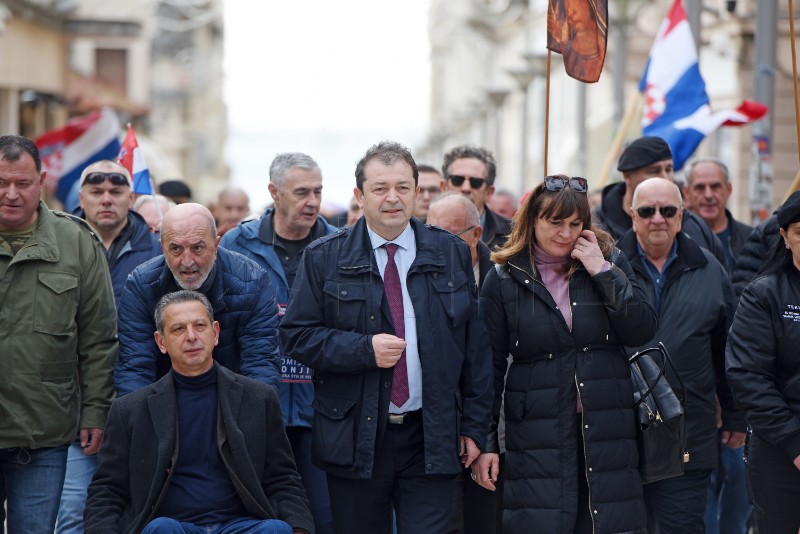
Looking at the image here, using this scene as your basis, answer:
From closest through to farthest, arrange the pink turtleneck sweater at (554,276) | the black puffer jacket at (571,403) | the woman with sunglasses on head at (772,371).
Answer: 1. the black puffer jacket at (571,403)
2. the woman with sunglasses on head at (772,371)
3. the pink turtleneck sweater at (554,276)

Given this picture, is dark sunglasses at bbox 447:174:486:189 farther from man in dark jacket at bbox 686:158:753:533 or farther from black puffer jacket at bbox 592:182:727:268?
man in dark jacket at bbox 686:158:753:533

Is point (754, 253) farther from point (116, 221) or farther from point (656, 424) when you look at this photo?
point (116, 221)

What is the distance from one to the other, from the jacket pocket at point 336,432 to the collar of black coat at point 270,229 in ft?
5.35

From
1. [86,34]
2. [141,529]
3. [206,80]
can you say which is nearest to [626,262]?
[141,529]

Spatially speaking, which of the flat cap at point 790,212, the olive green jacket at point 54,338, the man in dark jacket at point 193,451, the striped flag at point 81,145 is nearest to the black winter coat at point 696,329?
the flat cap at point 790,212

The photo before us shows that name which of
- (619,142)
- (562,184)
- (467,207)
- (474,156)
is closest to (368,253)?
(562,184)

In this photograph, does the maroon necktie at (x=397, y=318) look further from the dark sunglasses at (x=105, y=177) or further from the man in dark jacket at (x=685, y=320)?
the dark sunglasses at (x=105, y=177)

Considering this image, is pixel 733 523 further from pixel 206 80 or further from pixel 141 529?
pixel 206 80

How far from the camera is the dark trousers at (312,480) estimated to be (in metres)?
7.62

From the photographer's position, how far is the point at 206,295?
23.1ft

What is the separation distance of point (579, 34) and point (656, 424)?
2470mm

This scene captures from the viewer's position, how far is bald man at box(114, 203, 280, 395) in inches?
272

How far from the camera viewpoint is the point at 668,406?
6.61 meters

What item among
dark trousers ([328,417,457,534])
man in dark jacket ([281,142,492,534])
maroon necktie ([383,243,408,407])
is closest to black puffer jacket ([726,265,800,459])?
man in dark jacket ([281,142,492,534])
